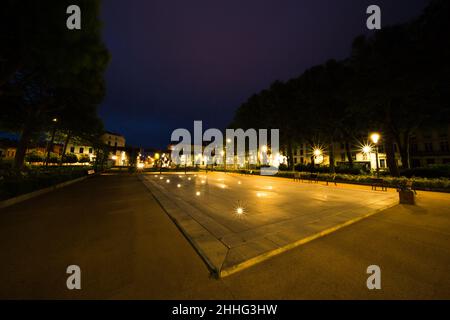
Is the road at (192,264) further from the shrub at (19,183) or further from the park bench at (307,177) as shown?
the park bench at (307,177)

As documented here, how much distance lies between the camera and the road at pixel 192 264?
8.48ft

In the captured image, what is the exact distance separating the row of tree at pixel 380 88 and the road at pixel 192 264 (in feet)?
47.0

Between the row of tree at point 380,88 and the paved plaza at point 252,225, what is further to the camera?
the row of tree at point 380,88

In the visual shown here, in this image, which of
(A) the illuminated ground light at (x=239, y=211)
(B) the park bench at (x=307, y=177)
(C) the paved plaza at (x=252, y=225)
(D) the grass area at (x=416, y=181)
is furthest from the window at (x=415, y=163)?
(A) the illuminated ground light at (x=239, y=211)

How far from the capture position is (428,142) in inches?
1479

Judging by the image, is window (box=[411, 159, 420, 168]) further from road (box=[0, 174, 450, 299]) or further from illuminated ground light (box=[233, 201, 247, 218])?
illuminated ground light (box=[233, 201, 247, 218])

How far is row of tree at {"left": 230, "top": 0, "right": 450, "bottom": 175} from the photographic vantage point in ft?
41.2

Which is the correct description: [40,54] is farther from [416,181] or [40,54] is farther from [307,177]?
[416,181]

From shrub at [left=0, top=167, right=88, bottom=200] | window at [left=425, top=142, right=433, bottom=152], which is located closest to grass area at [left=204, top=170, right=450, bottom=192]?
shrub at [left=0, top=167, right=88, bottom=200]

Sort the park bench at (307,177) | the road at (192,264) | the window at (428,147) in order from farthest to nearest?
the window at (428,147) → the park bench at (307,177) → the road at (192,264)

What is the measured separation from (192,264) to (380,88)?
20482 mm

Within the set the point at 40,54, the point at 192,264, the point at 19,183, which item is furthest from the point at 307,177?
the point at 40,54
